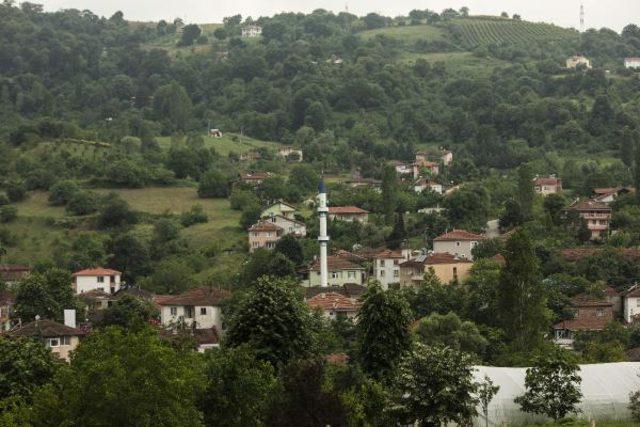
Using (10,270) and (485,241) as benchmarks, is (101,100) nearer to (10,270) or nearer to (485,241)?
(10,270)

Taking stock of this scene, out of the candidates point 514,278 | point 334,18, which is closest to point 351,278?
point 514,278

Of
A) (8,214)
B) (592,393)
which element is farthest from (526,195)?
(592,393)

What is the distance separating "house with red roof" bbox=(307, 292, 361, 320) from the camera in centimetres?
5831

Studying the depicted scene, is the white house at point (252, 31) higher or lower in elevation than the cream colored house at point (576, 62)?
higher

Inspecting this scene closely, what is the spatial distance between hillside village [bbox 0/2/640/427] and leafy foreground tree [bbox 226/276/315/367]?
7 cm

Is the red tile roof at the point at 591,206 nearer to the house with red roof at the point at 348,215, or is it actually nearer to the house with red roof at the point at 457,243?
the house with red roof at the point at 457,243

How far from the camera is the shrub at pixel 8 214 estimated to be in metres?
83.4

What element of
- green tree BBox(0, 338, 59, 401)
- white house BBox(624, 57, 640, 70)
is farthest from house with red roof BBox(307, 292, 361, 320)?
white house BBox(624, 57, 640, 70)

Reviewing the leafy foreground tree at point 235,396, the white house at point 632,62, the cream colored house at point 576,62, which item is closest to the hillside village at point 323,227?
the leafy foreground tree at point 235,396

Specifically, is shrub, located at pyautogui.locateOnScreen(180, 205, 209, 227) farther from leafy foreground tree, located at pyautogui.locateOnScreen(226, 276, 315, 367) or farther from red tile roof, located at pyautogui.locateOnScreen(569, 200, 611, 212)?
leafy foreground tree, located at pyautogui.locateOnScreen(226, 276, 315, 367)

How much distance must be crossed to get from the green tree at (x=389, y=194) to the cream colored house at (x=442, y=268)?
11742 millimetres

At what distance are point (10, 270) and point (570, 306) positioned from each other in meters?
29.0

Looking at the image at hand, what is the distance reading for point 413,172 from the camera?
9594 cm

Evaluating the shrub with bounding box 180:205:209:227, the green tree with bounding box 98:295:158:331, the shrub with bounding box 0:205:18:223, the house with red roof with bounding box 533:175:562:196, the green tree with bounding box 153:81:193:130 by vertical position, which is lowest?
the green tree with bounding box 98:295:158:331
